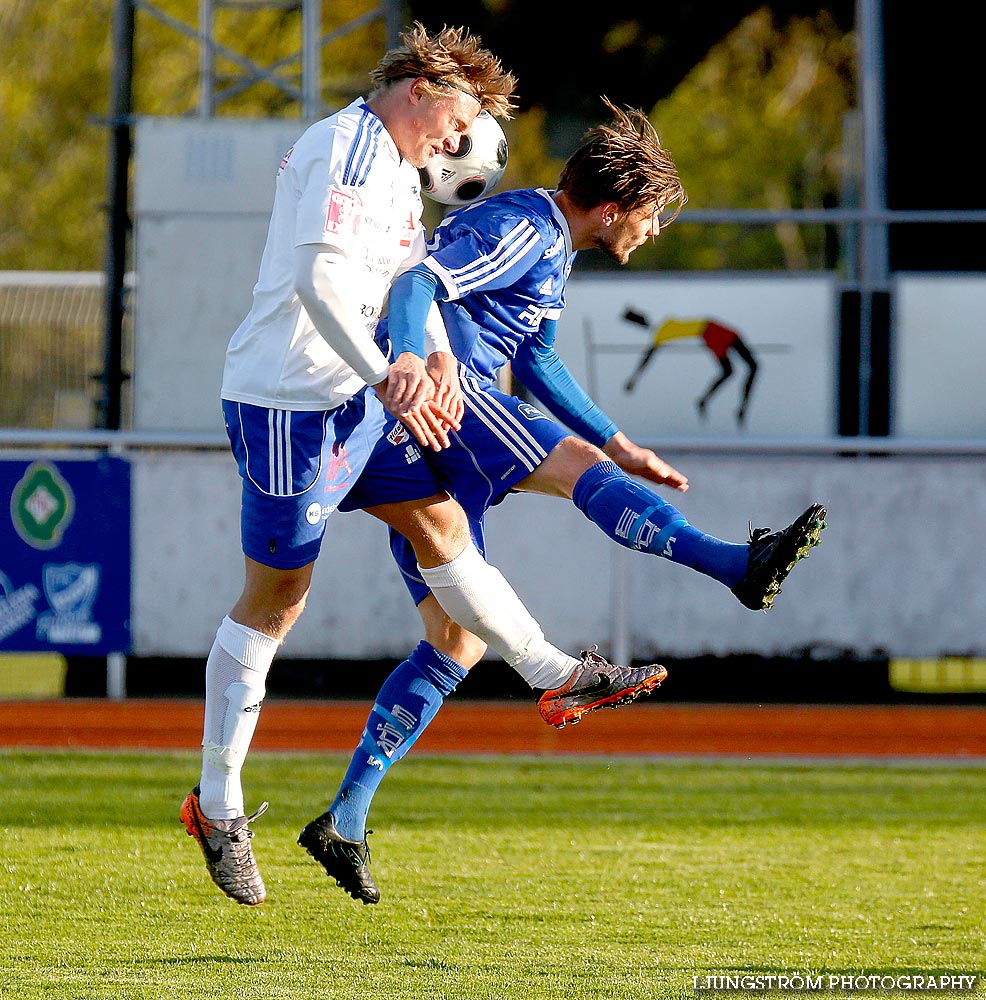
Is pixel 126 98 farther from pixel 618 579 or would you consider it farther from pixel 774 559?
pixel 774 559

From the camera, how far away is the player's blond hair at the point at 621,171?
4.60 metres

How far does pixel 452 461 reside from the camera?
4.59 meters

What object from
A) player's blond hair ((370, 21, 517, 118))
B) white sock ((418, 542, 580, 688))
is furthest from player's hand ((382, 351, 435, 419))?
player's blond hair ((370, 21, 517, 118))

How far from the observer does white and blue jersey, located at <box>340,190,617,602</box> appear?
14.4 ft

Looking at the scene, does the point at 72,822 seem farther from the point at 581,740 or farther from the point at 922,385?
the point at 922,385

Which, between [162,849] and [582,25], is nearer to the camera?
[162,849]

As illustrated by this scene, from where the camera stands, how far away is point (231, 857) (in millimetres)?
4512

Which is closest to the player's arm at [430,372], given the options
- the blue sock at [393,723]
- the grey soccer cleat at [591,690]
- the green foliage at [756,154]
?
the grey soccer cleat at [591,690]

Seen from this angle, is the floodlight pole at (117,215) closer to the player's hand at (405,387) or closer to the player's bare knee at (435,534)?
the player's bare knee at (435,534)

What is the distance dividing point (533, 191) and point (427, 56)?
20.0 inches

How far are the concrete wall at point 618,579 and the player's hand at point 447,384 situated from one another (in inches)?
209

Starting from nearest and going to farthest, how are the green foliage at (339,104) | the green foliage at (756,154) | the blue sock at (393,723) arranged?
1. the blue sock at (393,723)
2. the green foliage at (339,104)
3. the green foliage at (756,154)

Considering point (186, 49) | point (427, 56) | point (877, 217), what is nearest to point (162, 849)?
point (427, 56)

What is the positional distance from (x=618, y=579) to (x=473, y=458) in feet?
16.9
